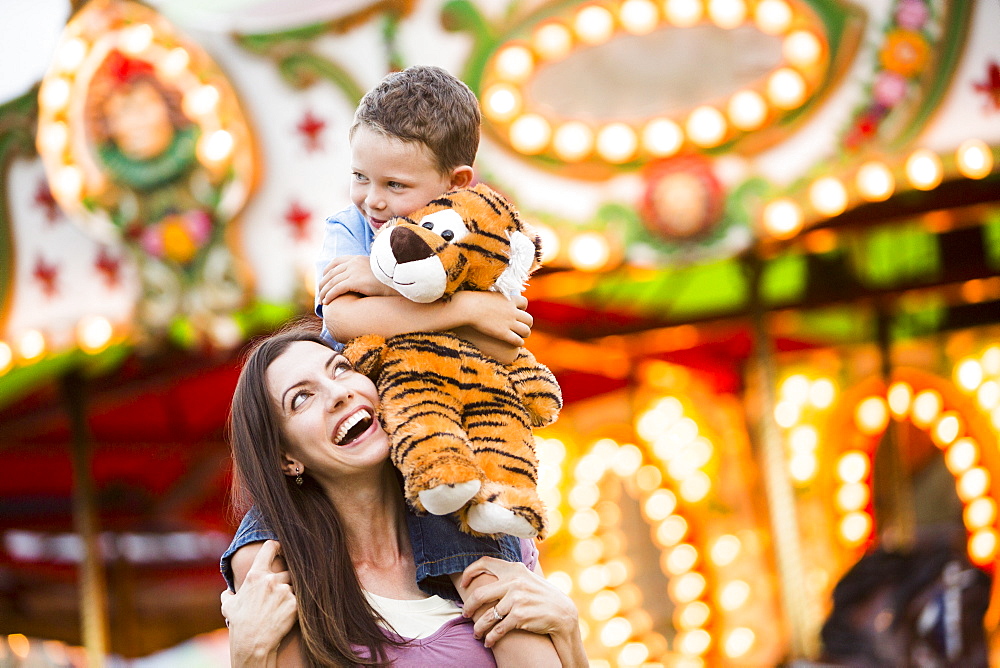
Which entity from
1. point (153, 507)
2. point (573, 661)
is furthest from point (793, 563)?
point (153, 507)

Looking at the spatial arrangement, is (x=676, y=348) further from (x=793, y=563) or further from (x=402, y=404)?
(x=402, y=404)

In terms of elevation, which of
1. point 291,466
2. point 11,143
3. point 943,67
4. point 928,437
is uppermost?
point 11,143

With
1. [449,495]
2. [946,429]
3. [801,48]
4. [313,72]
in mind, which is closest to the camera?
[449,495]

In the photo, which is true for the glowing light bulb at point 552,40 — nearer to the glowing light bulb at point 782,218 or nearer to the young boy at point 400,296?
the glowing light bulb at point 782,218

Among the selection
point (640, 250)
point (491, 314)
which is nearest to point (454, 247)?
point (491, 314)

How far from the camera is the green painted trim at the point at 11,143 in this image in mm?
4887

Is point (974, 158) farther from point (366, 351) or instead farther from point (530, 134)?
point (366, 351)

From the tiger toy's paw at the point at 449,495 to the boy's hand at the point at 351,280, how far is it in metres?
0.34

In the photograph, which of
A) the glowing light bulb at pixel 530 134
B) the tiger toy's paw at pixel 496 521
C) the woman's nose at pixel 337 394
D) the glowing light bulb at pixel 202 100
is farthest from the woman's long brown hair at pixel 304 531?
the glowing light bulb at pixel 202 100

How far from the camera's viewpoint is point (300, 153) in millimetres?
4641

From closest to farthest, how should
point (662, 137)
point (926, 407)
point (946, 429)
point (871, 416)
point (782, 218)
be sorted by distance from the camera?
point (782, 218)
point (662, 137)
point (946, 429)
point (926, 407)
point (871, 416)

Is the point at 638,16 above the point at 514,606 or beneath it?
above

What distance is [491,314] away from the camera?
6.29 feet

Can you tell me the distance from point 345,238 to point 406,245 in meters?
0.25
